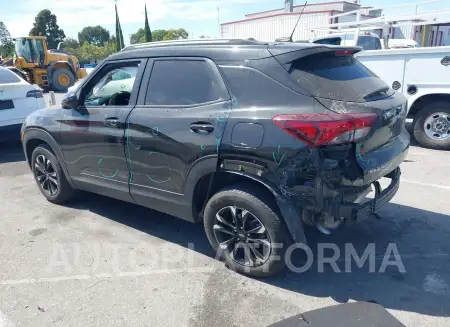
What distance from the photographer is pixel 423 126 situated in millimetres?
6684

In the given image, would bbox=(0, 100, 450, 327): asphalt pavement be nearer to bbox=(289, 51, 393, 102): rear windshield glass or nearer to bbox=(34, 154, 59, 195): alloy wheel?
bbox=(34, 154, 59, 195): alloy wheel

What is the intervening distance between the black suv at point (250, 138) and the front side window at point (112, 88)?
0.08 ft

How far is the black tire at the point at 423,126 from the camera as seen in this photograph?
253 inches

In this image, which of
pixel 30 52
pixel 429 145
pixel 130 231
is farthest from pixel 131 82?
pixel 30 52

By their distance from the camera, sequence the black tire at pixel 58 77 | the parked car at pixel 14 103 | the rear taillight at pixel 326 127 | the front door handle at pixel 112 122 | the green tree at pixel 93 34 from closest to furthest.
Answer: the rear taillight at pixel 326 127 → the front door handle at pixel 112 122 → the parked car at pixel 14 103 → the black tire at pixel 58 77 → the green tree at pixel 93 34

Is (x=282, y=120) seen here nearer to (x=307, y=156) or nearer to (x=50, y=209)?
(x=307, y=156)

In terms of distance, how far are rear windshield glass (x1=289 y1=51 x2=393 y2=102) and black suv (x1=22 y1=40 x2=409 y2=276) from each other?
0.04ft

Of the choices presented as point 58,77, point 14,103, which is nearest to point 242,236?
point 14,103

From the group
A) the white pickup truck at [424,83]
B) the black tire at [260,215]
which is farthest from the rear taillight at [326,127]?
the white pickup truck at [424,83]

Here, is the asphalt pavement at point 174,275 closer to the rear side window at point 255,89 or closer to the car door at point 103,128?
the car door at point 103,128

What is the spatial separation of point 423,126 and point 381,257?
413 centimetres

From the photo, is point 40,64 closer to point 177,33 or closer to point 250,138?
point 250,138

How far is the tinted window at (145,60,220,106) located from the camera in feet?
10.4

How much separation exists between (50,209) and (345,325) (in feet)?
13.0
